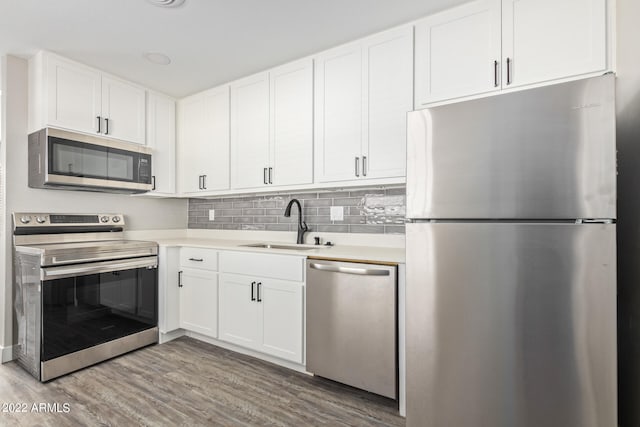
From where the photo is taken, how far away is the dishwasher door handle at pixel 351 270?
1865mm

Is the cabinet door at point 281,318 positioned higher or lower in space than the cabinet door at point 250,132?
lower

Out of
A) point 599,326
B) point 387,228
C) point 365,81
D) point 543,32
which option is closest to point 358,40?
point 365,81

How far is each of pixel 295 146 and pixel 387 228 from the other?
0.98m

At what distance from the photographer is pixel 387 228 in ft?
8.20

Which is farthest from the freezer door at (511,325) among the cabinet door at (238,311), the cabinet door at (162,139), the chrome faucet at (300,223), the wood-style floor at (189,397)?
the cabinet door at (162,139)

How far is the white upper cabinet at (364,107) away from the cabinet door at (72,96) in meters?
→ 1.90

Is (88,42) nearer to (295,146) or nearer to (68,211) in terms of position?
(68,211)

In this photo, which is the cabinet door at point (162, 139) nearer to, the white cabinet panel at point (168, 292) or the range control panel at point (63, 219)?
the range control panel at point (63, 219)

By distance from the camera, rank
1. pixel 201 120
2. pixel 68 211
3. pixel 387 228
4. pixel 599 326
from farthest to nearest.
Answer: pixel 201 120 → pixel 68 211 → pixel 387 228 → pixel 599 326

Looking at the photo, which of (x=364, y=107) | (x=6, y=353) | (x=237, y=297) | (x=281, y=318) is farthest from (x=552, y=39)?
(x=6, y=353)

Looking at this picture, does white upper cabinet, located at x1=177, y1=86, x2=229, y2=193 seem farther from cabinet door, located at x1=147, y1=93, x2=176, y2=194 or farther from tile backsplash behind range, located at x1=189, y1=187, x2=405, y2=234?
tile backsplash behind range, located at x1=189, y1=187, x2=405, y2=234

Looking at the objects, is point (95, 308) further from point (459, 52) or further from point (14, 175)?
point (459, 52)

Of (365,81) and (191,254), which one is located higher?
(365,81)

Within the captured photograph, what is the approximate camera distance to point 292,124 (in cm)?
262
